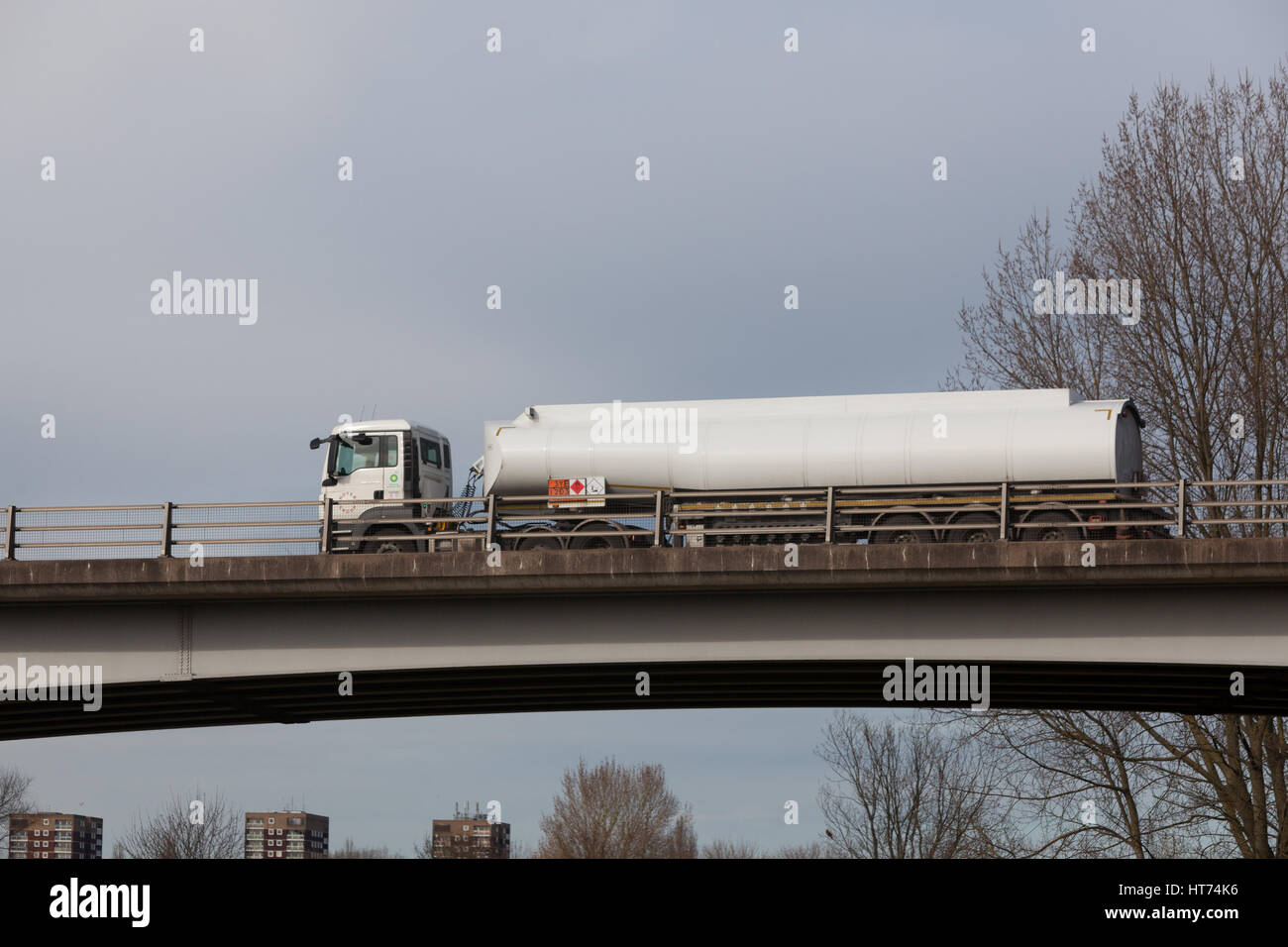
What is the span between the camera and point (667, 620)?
20.9m

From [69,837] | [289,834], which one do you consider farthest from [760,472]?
[69,837]

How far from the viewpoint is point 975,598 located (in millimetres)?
20094

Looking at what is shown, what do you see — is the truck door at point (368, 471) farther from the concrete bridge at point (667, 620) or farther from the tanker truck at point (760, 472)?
the concrete bridge at point (667, 620)

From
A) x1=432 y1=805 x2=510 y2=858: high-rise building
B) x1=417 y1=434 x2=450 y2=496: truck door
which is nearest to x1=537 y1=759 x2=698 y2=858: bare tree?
x1=432 y1=805 x2=510 y2=858: high-rise building

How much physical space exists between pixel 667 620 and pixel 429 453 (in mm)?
8142

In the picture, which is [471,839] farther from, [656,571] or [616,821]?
[656,571]

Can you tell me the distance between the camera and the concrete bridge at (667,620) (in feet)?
62.9

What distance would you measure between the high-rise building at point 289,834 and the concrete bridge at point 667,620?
245 feet

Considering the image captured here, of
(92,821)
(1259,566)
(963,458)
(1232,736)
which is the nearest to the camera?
(1259,566)

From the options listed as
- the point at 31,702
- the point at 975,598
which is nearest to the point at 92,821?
the point at 31,702


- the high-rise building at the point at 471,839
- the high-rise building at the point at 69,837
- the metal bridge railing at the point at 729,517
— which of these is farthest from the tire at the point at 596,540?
the high-rise building at the point at 69,837
